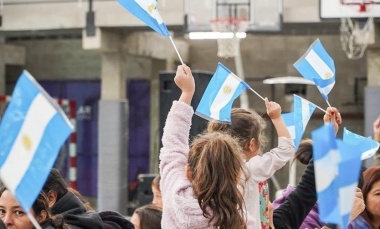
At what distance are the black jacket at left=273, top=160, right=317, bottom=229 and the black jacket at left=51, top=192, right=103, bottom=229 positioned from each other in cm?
78

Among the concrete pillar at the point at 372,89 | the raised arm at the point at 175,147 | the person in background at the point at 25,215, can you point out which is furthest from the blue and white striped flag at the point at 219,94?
the concrete pillar at the point at 372,89

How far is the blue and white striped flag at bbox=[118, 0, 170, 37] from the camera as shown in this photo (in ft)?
14.1

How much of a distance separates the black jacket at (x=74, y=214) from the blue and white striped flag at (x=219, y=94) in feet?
2.76

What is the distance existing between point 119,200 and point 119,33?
9.88 feet

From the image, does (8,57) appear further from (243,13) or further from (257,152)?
(257,152)

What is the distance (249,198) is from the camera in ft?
12.4

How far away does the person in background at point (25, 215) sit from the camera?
3.41 metres

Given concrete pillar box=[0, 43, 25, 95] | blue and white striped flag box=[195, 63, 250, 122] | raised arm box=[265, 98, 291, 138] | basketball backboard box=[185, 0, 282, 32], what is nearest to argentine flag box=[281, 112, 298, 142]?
blue and white striped flag box=[195, 63, 250, 122]

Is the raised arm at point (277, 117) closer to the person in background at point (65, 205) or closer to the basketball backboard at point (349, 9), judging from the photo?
the person in background at point (65, 205)

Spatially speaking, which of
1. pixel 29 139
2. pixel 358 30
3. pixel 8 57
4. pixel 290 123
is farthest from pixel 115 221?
pixel 8 57

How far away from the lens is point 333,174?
8.65ft

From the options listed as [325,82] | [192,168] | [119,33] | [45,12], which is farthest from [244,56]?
[192,168]

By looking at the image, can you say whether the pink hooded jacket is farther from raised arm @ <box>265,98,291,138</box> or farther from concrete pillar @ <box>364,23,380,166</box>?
concrete pillar @ <box>364,23,380,166</box>

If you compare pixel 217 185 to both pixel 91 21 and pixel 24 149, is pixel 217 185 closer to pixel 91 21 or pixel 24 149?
pixel 24 149
